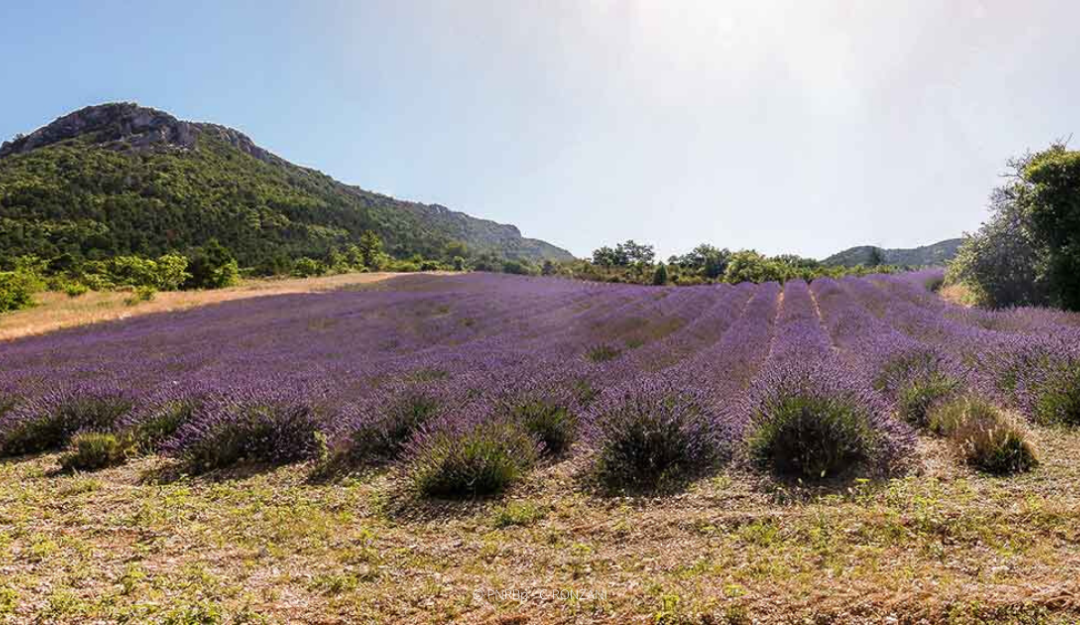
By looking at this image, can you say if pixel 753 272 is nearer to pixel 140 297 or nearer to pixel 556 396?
pixel 140 297

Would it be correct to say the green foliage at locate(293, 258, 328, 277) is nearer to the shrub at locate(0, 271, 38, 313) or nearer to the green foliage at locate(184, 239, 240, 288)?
the green foliage at locate(184, 239, 240, 288)

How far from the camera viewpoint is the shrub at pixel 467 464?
3662 mm

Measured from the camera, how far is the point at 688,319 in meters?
13.7

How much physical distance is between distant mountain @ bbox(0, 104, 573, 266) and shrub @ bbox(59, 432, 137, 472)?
43.6 meters

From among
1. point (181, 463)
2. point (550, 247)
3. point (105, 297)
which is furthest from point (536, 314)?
point (550, 247)

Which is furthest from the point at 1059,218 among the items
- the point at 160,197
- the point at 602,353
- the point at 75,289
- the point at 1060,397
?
the point at 160,197

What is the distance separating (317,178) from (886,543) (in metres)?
96.4

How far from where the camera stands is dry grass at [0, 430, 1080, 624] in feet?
6.98

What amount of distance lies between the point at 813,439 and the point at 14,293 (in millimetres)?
28727

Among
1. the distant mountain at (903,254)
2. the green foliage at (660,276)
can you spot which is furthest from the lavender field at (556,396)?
the distant mountain at (903,254)

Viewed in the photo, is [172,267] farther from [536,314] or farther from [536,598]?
[536,598]

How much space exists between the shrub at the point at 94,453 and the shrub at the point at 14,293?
22.6 metres

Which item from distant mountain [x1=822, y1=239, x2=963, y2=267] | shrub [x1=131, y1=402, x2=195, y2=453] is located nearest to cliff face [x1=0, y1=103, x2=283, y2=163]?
shrub [x1=131, y1=402, x2=195, y2=453]

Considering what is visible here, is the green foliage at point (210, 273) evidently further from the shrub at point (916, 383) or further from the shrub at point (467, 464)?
the shrub at point (916, 383)
